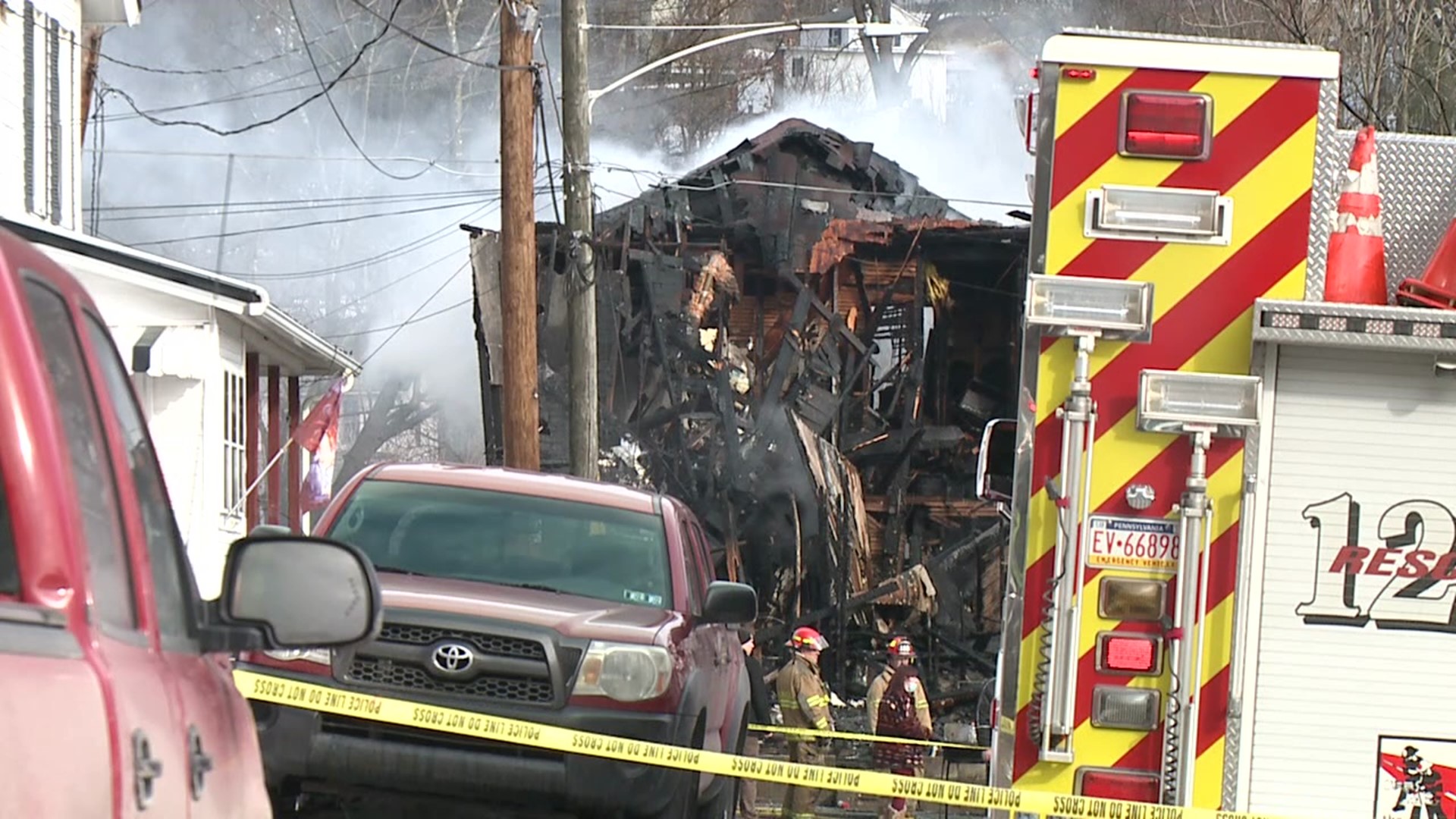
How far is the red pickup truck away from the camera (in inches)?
88.8

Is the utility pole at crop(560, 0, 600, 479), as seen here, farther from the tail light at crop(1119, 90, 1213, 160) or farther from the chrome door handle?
the chrome door handle

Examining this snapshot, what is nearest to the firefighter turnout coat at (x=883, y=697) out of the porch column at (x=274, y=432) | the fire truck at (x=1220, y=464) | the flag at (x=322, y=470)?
the fire truck at (x=1220, y=464)

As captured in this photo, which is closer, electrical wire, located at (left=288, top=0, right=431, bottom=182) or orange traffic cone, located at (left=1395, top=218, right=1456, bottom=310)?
orange traffic cone, located at (left=1395, top=218, right=1456, bottom=310)

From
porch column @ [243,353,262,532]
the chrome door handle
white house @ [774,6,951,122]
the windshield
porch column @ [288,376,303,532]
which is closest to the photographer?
the chrome door handle

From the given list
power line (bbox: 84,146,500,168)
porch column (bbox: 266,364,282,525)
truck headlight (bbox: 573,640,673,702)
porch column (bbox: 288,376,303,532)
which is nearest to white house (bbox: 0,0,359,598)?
porch column (bbox: 266,364,282,525)

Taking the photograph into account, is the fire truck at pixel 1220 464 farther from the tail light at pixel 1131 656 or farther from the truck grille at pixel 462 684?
the truck grille at pixel 462 684

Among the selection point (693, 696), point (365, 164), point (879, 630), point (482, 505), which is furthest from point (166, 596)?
point (365, 164)

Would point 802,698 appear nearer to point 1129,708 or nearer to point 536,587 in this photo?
point 536,587

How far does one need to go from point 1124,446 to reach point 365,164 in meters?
51.7

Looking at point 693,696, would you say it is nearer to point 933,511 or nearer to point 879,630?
point 879,630

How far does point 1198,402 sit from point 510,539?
12.8ft

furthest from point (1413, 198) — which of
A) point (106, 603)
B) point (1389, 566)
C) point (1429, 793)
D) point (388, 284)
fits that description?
point (388, 284)

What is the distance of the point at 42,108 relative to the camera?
1973 centimetres

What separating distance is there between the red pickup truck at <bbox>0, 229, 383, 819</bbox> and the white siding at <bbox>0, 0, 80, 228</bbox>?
15.8 metres
